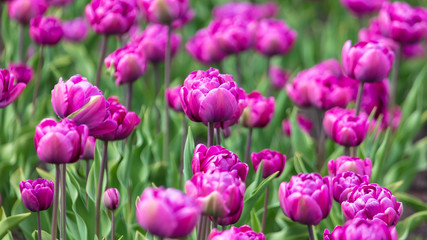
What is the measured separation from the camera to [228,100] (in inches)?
49.1

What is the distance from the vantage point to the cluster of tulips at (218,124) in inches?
41.5

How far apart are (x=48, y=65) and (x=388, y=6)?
1.30m

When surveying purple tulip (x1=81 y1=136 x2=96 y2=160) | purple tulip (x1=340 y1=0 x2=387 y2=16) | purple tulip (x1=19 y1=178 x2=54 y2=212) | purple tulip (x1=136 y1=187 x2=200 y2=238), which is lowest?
purple tulip (x1=340 y1=0 x2=387 y2=16)

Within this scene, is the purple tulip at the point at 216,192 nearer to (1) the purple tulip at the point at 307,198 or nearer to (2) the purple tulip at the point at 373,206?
(1) the purple tulip at the point at 307,198

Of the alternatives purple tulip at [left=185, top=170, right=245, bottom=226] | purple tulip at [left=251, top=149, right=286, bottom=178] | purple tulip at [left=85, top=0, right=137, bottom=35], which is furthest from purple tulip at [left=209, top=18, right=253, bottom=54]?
purple tulip at [left=185, top=170, right=245, bottom=226]

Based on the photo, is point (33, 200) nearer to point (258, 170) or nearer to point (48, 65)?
point (258, 170)

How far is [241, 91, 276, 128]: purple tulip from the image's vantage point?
5.70 ft

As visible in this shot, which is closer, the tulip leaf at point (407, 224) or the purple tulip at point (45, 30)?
the tulip leaf at point (407, 224)

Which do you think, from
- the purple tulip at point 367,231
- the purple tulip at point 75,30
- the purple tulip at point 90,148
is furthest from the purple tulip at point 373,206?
the purple tulip at point 75,30

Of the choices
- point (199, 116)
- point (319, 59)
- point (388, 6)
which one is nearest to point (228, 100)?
point (199, 116)

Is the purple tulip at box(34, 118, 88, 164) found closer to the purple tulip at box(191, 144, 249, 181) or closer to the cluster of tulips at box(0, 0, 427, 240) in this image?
the cluster of tulips at box(0, 0, 427, 240)

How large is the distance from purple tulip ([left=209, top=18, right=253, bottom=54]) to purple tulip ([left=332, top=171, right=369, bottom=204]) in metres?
1.07

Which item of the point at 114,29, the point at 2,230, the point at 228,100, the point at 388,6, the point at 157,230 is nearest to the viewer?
the point at 157,230

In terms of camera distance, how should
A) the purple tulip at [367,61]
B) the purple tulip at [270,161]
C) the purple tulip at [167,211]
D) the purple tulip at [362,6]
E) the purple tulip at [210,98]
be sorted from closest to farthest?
the purple tulip at [167,211] → the purple tulip at [210,98] → the purple tulip at [270,161] → the purple tulip at [367,61] → the purple tulip at [362,6]
